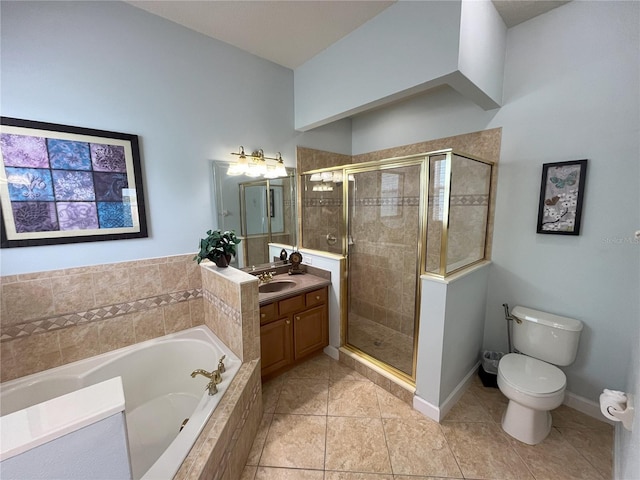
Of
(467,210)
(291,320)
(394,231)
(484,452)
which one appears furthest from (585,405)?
(291,320)

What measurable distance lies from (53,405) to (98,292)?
4.94 ft

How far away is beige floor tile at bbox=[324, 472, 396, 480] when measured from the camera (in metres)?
1.47

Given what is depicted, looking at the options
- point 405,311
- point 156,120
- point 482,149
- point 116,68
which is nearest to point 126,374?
point 156,120

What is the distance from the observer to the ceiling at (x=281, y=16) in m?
1.75

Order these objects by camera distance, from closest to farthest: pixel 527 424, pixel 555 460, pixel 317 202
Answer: pixel 555 460
pixel 527 424
pixel 317 202

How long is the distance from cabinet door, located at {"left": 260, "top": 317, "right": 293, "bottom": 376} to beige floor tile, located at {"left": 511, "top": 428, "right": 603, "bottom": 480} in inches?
68.3

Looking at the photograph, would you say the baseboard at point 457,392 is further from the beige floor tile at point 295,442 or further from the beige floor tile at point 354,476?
the beige floor tile at point 295,442

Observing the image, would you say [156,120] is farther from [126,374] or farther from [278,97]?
[126,374]

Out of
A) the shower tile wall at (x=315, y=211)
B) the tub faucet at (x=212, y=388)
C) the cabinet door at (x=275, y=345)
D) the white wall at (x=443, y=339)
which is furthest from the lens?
the shower tile wall at (x=315, y=211)

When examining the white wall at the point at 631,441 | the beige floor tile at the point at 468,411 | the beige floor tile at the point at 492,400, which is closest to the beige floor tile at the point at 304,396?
the beige floor tile at the point at 468,411

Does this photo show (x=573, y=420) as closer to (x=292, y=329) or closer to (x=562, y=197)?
(x=562, y=197)

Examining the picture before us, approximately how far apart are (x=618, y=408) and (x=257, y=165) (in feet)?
9.11

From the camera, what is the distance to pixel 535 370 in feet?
5.80

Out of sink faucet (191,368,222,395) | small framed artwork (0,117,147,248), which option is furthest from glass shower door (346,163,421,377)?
small framed artwork (0,117,147,248)
